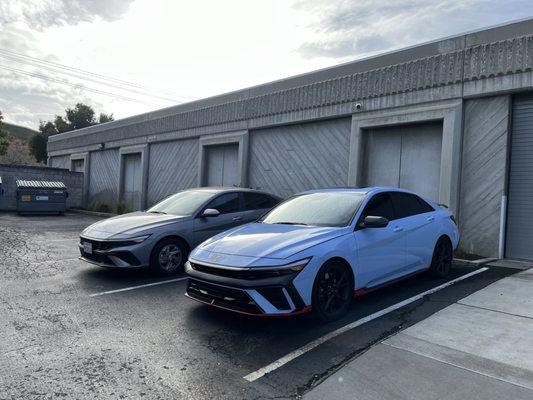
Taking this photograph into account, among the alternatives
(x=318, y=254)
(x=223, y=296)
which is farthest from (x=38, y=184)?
(x=318, y=254)

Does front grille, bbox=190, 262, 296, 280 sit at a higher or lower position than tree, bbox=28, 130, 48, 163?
lower

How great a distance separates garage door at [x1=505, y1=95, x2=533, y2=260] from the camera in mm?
8422

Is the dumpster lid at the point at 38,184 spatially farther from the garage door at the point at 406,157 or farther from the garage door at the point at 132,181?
the garage door at the point at 406,157

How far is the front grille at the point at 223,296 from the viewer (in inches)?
171

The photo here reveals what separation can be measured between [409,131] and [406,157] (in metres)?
0.64

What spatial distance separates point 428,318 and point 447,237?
2432 millimetres

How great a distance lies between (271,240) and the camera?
4.82 metres

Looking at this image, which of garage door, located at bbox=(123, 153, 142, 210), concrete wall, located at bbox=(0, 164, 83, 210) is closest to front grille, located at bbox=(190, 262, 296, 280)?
garage door, located at bbox=(123, 153, 142, 210)

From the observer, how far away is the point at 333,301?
4.81 meters

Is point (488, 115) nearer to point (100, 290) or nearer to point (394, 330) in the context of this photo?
point (394, 330)

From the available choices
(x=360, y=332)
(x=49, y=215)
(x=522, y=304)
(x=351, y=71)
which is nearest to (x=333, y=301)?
(x=360, y=332)

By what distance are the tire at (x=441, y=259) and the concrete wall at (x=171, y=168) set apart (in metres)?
11.8

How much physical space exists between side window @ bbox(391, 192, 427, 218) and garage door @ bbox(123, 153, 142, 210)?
54.4 feet

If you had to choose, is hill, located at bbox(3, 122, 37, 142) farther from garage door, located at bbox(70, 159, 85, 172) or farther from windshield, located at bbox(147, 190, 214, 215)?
windshield, located at bbox(147, 190, 214, 215)
